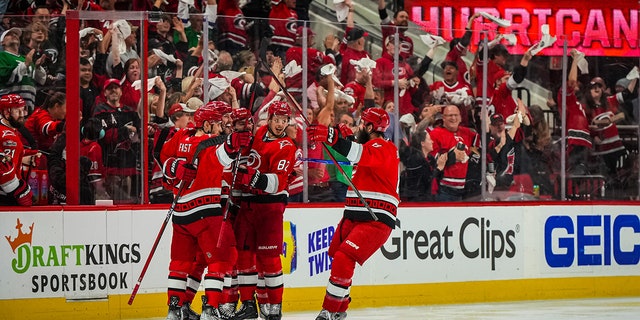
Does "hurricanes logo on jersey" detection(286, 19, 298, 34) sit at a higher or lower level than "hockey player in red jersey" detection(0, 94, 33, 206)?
higher

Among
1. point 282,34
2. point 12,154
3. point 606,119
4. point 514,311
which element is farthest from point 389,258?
point 12,154

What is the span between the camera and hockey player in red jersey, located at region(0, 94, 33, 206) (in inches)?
381

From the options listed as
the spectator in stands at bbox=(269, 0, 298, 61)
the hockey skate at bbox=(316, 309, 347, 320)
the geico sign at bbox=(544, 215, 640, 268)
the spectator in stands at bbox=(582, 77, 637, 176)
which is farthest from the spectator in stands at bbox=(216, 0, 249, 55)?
the spectator in stands at bbox=(582, 77, 637, 176)

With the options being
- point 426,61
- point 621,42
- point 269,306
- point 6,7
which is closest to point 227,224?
point 269,306

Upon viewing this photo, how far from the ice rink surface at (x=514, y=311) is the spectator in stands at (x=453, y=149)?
102 cm

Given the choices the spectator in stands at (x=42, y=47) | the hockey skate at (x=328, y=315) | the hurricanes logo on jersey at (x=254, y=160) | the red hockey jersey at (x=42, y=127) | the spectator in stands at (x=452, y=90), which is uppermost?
the spectator in stands at (x=42, y=47)

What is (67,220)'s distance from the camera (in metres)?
9.73

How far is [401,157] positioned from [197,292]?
214 centimetres

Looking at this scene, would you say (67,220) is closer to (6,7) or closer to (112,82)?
(112,82)

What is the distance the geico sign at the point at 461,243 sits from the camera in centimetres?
1101

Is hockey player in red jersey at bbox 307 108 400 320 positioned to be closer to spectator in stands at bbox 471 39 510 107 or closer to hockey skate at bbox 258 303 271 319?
hockey skate at bbox 258 303 271 319

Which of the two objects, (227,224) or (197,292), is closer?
(227,224)

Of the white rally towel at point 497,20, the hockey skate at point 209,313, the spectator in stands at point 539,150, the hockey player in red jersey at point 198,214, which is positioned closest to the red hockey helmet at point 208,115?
the hockey player in red jersey at point 198,214

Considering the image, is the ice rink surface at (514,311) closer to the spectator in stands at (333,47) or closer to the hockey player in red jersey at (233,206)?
the hockey player in red jersey at (233,206)
